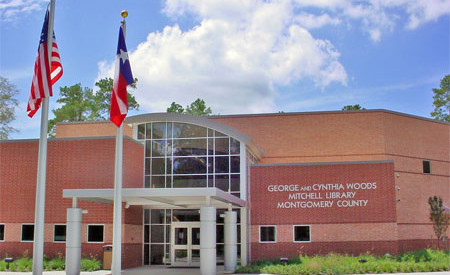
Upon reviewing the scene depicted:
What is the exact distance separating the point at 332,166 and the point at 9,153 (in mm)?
Answer: 16153

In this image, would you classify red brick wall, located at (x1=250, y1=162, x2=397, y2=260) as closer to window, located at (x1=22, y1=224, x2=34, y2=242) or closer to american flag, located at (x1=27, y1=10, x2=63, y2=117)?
window, located at (x1=22, y1=224, x2=34, y2=242)

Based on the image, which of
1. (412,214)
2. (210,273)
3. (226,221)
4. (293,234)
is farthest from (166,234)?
(412,214)

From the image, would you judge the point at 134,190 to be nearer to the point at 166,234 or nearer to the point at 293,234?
the point at 166,234

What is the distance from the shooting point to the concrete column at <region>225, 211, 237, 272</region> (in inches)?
919

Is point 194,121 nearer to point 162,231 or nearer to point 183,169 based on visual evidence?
point 183,169

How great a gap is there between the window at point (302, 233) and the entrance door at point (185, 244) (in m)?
4.82

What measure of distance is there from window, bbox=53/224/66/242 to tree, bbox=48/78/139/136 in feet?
113

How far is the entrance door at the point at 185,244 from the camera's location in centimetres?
2623

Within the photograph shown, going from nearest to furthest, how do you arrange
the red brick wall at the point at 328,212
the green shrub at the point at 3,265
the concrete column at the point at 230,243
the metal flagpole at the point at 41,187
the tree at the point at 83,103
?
the metal flagpole at the point at 41,187 → the concrete column at the point at 230,243 → the green shrub at the point at 3,265 → the red brick wall at the point at 328,212 → the tree at the point at 83,103

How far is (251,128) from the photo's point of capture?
120 feet

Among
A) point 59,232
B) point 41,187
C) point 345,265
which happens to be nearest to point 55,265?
point 59,232

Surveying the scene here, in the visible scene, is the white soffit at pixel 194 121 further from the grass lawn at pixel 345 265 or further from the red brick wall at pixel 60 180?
the grass lawn at pixel 345 265

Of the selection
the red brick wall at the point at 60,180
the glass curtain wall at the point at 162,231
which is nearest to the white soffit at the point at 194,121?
the red brick wall at the point at 60,180

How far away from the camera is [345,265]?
2267 cm
